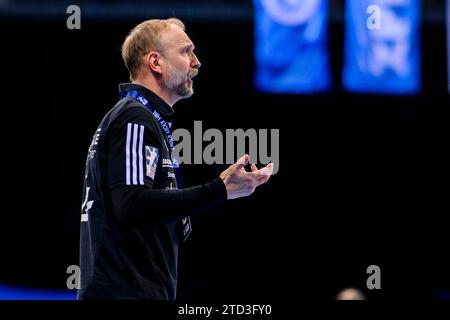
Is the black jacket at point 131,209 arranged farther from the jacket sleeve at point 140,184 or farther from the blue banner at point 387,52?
the blue banner at point 387,52

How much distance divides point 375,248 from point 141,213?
202 inches

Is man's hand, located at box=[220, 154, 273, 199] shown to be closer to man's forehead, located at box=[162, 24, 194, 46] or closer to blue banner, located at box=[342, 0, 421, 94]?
man's forehead, located at box=[162, 24, 194, 46]

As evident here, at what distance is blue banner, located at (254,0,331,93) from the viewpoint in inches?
262

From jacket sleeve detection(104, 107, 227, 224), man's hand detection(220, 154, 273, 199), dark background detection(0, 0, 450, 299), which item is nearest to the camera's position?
jacket sleeve detection(104, 107, 227, 224)

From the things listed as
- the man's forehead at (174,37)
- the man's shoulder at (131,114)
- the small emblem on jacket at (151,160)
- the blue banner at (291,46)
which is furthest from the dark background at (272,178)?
the small emblem on jacket at (151,160)

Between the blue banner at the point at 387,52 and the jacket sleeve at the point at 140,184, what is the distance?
185 inches

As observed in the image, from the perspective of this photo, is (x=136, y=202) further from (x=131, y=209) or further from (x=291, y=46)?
(x=291, y=46)

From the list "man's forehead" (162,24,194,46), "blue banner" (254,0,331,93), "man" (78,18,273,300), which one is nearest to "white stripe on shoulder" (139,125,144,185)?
"man" (78,18,273,300)

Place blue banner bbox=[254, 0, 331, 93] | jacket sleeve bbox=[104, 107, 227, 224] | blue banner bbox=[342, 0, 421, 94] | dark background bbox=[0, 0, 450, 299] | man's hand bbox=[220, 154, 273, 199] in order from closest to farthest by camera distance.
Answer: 1. jacket sleeve bbox=[104, 107, 227, 224]
2. man's hand bbox=[220, 154, 273, 199]
3. dark background bbox=[0, 0, 450, 299]
4. blue banner bbox=[254, 0, 331, 93]
5. blue banner bbox=[342, 0, 421, 94]

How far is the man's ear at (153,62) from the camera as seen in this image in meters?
2.67

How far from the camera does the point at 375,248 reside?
7.04 meters

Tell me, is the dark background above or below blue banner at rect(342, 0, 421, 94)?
below

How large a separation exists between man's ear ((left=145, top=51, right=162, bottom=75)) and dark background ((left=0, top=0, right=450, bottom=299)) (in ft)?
12.5
